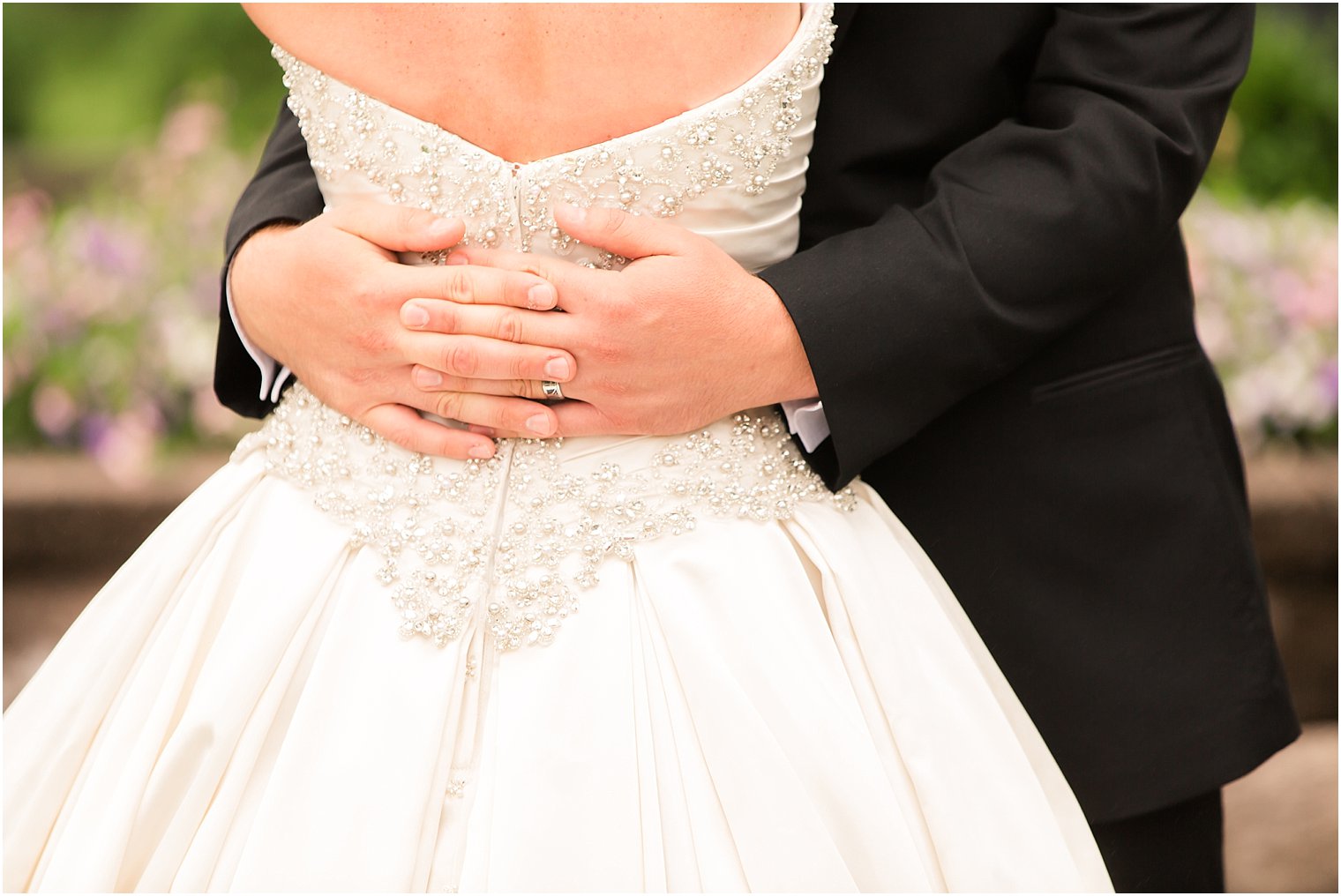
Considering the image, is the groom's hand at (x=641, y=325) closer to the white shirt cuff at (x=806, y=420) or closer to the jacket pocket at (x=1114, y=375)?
the white shirt cuff at (x=806, y=420)

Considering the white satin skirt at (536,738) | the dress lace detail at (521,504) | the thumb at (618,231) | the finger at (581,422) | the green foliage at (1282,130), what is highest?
the green foliage at (1282,130)

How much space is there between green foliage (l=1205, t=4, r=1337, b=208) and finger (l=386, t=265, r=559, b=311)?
116 inches

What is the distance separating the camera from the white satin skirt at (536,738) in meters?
0.86

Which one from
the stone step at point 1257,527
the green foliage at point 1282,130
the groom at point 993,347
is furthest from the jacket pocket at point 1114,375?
the green foliage at point 1282,130

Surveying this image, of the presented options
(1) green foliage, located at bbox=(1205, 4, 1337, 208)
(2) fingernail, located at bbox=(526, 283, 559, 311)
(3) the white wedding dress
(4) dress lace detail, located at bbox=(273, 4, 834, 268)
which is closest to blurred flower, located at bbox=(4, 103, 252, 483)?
(3) the white wedding dress

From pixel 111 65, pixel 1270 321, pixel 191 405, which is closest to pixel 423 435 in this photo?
pixel 191 405

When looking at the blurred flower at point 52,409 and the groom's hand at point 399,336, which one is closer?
the groom's hand at point 399,336

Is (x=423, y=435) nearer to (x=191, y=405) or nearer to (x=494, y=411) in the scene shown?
(x=494, y=411)

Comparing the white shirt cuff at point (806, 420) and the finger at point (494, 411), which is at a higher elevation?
the white shirt cuff at point (806, 420)

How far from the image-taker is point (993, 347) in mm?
1044

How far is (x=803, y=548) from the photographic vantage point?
39.8 inches

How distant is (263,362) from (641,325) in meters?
0.46

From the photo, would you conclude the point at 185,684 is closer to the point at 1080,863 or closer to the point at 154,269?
the point at 1080,863

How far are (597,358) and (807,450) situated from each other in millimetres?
235
